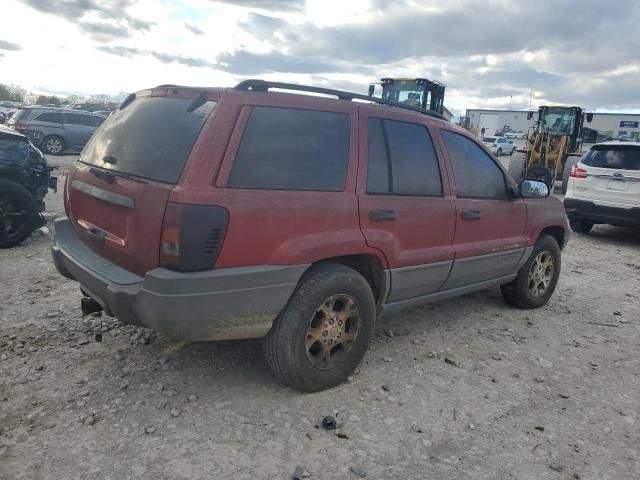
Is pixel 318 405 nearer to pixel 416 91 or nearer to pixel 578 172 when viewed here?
pixel 578 172

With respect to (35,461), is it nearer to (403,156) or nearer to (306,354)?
(306,354)

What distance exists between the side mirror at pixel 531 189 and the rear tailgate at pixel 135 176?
2866 millimetres

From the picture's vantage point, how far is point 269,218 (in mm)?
2715

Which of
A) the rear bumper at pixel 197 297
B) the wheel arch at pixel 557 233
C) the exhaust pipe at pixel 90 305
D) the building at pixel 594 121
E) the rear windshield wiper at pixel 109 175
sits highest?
the building at pixel 594 121

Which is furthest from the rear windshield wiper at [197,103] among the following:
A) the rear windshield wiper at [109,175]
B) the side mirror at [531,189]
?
the side mirror at [531,189]

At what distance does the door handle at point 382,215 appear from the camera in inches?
125

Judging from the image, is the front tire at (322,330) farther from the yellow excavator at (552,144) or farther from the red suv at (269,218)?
the yellow excavator at (552,144)

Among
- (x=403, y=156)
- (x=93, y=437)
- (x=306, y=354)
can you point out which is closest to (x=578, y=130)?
(x=403, y=156)

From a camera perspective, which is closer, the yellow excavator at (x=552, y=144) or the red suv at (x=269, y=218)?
the red suv at (x=269, y=218)

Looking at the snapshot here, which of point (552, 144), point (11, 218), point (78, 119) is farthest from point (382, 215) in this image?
point (78, 119)

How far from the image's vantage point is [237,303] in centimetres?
268

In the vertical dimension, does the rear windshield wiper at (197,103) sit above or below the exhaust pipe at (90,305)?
above

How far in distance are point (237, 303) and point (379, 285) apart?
3.65ft

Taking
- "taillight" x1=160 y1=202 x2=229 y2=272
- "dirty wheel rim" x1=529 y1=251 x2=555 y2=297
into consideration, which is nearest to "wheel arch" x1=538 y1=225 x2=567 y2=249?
"dirty wheel rim" x1=529 y1=251 x2=555 y2=297
